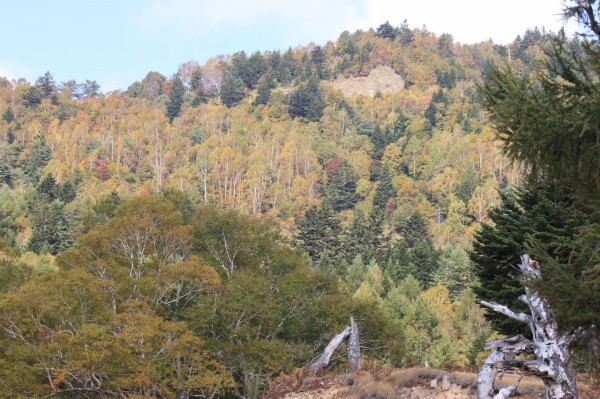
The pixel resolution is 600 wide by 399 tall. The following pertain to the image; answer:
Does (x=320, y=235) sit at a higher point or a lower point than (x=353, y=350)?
lower

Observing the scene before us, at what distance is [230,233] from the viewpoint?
35969 mm

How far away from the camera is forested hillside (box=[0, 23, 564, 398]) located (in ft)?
88.8

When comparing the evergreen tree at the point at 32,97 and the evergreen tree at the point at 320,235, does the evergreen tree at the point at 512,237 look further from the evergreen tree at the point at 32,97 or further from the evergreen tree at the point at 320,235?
the evergreen tree at the point at 32,97

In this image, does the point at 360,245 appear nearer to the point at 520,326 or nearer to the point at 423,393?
the point at 520,326

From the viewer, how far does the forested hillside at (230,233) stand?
2708 centimetres

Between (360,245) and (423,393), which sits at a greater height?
(423,393)

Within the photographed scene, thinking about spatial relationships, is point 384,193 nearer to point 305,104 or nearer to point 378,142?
point 378,142

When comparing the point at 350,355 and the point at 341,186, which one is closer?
the point at 350,355

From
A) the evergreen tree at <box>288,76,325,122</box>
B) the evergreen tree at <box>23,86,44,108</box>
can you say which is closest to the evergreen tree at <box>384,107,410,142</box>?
the evergreen tree at <box>288,76,325,122</box>

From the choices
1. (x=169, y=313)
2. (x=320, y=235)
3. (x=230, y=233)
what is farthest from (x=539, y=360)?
(x=320, y=235)

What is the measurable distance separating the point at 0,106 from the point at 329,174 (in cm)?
8749

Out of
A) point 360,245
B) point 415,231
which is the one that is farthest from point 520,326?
point 415,231

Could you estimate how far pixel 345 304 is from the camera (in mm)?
32531

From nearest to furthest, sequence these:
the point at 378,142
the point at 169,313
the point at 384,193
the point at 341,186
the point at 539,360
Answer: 1. the point at 539,360
2. the point at 169,313
3. the point at 384,193
4. the point at 341,186
5. the point at 378,142
